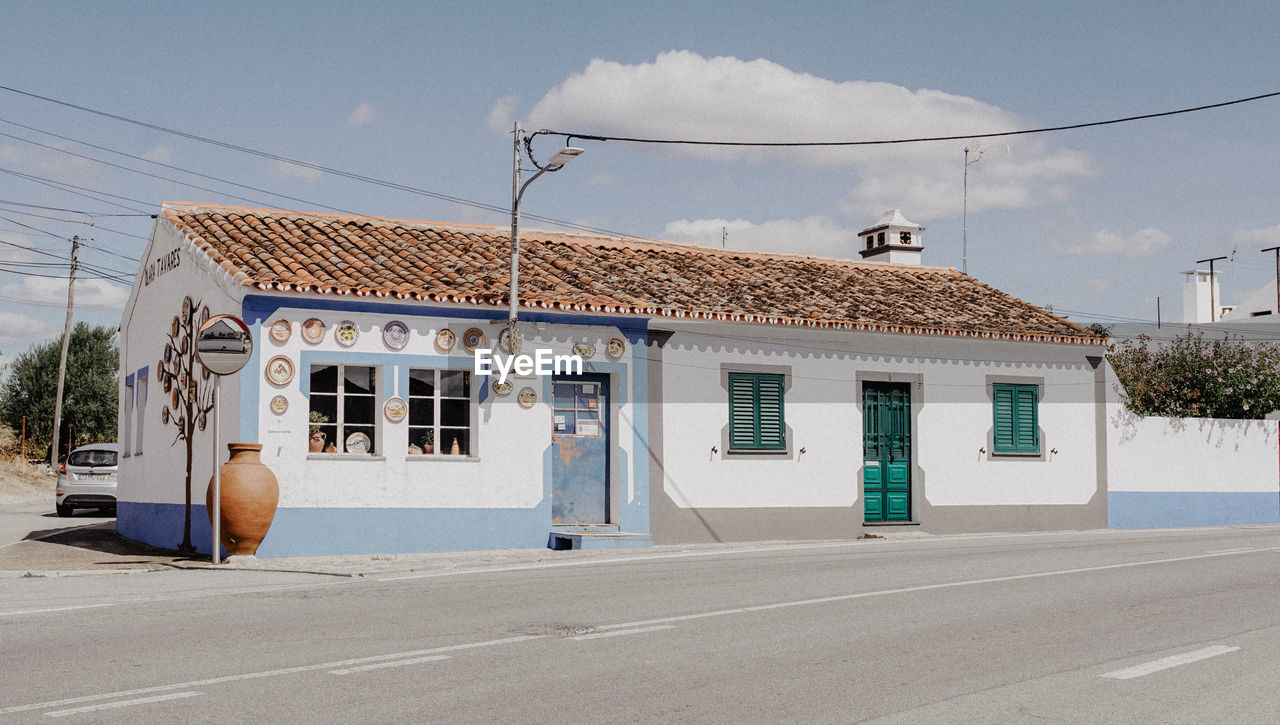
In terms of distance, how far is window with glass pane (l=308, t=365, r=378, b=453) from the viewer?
16.8 metres

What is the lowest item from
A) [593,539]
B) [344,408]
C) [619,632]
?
[593,539]

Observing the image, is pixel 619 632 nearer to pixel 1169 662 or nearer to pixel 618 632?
pixel 618 632

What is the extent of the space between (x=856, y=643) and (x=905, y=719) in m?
2.25

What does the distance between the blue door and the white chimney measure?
136 ft

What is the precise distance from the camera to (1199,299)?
52.9 meters

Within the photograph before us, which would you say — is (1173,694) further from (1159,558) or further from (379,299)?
(379,299)

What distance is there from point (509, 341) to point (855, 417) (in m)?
6.47

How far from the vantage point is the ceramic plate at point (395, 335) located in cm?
1708

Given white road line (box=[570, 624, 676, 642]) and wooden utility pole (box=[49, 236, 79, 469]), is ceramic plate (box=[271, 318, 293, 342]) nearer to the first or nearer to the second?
white road line (box=[570, 624, 676, 642])

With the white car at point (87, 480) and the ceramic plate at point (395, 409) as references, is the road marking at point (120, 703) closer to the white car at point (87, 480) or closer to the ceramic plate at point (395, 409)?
the ceramic plate at point (395, 409)

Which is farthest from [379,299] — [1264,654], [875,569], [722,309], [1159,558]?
[1264,654]

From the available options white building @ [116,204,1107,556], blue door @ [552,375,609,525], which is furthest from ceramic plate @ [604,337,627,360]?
blue door @ [552,375,609,525]

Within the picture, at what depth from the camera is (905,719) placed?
240 inches

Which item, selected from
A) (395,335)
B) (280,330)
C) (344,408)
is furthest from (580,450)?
(280,330)
